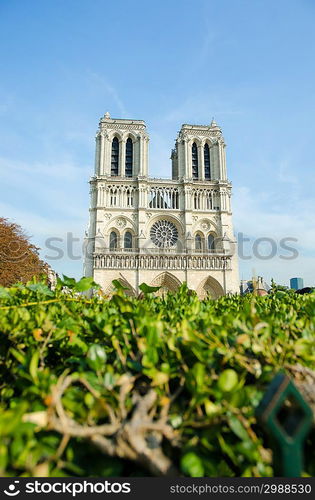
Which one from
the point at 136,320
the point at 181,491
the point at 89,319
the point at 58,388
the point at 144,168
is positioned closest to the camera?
the point at 181,491

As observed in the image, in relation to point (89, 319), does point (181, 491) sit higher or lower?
lower

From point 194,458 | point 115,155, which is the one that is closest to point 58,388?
point 194,458

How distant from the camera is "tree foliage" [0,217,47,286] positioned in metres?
14.8

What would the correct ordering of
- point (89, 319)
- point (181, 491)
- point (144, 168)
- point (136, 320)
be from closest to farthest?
point (181, 491)
point (136, 320)
point (89, 319)
point (144, 168)

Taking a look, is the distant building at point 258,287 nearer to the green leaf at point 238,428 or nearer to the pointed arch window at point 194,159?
the green leaf at point 238,428

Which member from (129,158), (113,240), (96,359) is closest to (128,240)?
(113,240)

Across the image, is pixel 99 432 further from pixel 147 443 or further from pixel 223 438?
pixel 223 438

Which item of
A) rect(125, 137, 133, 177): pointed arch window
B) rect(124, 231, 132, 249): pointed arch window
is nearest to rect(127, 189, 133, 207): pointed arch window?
rect(125, 137, 133, 177): pointed arch window

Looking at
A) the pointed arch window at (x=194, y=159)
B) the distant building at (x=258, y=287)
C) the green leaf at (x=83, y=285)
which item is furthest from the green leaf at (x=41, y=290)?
the pointed arch window at (x=194, y=159)

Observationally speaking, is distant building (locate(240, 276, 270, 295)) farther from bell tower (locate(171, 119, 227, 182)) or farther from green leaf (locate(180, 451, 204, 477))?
bell tower (locate(171, 119, 227, 182))

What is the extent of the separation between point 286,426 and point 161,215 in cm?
2758

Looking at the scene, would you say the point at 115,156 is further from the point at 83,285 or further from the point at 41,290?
the point at 83,285

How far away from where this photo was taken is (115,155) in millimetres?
28516

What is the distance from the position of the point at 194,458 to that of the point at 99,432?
0.21 metres
